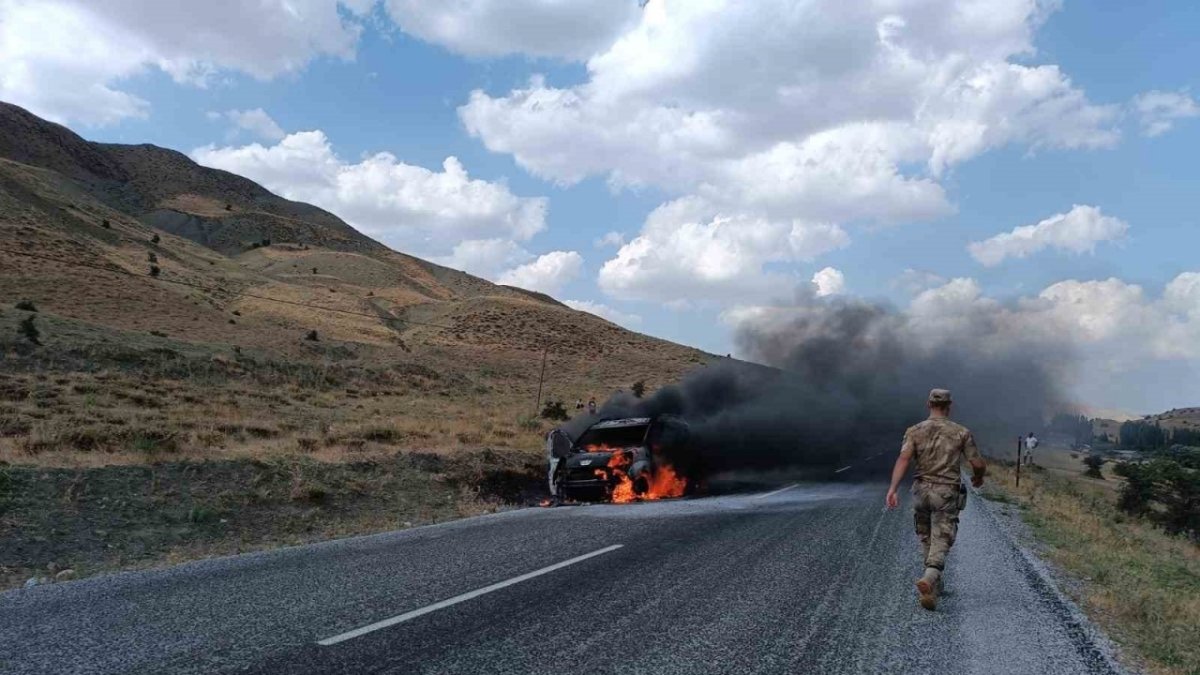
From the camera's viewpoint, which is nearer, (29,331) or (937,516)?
(937,516)

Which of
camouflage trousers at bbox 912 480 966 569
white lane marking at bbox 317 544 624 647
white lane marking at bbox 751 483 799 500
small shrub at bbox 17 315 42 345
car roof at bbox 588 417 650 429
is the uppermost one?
small shrub at bbox 17 315 42 345

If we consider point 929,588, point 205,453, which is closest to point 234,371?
point 205,453

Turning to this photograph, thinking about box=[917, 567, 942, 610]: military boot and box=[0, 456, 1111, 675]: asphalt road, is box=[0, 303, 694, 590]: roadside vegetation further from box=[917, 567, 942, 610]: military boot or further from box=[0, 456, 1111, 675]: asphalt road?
box=[917, 567, 942, 610]: military boot

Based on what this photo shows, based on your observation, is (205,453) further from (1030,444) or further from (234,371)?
(1030,444)

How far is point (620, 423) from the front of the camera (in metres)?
16.6

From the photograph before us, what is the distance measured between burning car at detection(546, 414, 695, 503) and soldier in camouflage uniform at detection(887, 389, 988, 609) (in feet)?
28.4

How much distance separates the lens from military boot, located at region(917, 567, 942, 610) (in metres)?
6.28

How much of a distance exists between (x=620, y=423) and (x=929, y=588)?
10609mm

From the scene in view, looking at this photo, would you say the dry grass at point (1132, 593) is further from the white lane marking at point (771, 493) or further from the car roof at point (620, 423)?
the car roof at point (620, 423)

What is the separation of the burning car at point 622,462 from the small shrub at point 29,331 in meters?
22.6

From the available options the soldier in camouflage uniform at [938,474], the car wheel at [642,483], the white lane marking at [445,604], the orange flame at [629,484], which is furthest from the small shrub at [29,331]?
the soldier in camouflage uniform at [938,474]

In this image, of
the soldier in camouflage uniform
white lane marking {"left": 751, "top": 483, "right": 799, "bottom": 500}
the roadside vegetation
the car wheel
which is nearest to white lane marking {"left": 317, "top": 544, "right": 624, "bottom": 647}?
the soldier in camouflage uniform

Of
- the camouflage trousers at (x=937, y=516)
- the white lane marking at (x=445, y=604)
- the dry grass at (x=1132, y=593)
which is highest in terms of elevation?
the camouflage trousers at (x=937, y=516)

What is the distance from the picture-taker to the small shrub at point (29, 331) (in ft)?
88.9
